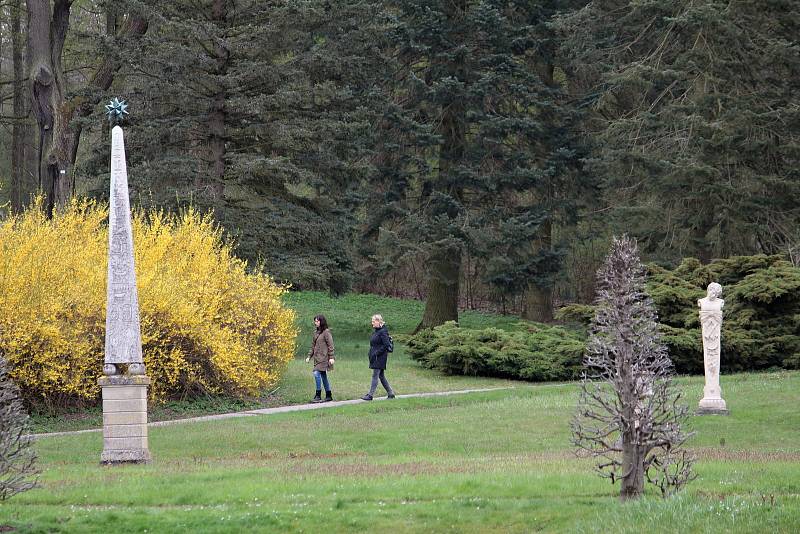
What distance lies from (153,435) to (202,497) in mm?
6717

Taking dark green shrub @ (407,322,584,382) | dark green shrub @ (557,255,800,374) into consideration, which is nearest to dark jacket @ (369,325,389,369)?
dark green shrub @ (407,322,584,382)

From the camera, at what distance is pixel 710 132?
1219 inches

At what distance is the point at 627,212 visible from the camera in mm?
31828

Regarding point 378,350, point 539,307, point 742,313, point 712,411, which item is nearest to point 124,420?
point 378,350

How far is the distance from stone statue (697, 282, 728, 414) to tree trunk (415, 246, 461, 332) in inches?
688

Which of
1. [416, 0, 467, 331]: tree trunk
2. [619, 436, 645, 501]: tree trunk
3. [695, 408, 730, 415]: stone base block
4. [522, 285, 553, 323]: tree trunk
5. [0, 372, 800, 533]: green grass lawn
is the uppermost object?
[416, 0, 467, 331]: tree trunk

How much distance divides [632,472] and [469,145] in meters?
27.2

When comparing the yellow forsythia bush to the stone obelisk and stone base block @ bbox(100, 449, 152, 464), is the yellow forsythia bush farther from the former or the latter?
stone base block @ bbox(100, 449, 152, 464)

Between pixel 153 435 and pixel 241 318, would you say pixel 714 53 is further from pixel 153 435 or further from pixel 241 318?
pixel 153 435

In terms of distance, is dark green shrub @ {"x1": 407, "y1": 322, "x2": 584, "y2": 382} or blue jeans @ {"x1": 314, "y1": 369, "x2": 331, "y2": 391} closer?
blue jeans @ {"x1": 314, "y1": 369, "x2": 331, "y2": 391}

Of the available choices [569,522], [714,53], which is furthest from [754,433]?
[714,53]

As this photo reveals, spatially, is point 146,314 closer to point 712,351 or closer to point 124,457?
point 124,457

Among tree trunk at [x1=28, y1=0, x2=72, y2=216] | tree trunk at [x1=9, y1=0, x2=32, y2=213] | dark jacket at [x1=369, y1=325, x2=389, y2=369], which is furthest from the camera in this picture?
tree trunk at [x1=9, y1=0, x2=32, y2=213]

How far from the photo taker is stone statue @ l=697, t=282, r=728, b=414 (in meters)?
18.1
